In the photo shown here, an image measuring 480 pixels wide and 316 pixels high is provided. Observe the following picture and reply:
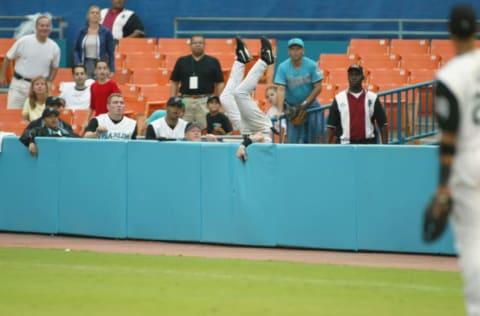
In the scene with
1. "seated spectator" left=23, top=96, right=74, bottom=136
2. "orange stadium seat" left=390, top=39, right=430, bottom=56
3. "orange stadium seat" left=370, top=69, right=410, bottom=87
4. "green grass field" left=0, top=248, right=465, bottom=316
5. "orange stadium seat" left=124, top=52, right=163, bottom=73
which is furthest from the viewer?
"orange stadium seat" left=124, top=52, right=163, bottom=73

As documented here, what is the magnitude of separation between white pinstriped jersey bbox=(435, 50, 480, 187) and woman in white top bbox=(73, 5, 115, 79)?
13.0 m

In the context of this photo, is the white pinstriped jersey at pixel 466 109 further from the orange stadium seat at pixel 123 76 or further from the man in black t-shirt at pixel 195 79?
the orange stadium seat at pixel 123 76

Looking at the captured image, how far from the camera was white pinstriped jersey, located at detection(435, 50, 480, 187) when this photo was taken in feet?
23.1

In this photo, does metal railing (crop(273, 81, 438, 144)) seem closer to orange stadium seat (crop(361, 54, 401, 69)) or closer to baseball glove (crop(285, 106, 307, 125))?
baseball glove (crop(285, 106, 307, 125))

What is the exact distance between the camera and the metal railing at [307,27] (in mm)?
21750

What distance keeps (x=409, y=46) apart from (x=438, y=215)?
45.6ft

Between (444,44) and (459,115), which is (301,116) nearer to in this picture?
(444,44)

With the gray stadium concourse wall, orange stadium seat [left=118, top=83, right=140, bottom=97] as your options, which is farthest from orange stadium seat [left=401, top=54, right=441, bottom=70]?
the gray stadium concourse wall

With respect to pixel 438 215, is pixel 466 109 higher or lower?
higher

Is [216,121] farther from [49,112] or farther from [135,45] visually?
[135,45]

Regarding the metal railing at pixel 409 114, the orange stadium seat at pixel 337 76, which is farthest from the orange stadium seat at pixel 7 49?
the metal railing at pixel 409 114

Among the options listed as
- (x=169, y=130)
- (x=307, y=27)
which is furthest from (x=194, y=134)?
(x=307, y=27)

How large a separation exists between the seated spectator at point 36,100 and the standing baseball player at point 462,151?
11.0 m

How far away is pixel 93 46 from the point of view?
19719mm
